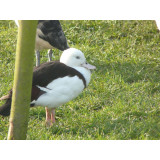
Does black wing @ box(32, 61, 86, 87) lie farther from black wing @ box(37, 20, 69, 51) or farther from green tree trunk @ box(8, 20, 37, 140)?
black wing @ box(37, 20, 69, 51)

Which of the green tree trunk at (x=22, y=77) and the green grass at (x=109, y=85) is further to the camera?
the green grass at (x=109, y=85)

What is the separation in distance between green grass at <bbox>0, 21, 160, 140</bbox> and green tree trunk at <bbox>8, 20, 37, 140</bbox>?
1.38 ft

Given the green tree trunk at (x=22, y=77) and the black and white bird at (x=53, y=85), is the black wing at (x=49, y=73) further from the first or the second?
the green tree trunk at (x=22, y=77)

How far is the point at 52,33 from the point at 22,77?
9.33ft

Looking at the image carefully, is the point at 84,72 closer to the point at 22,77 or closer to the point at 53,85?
the point at 53,85

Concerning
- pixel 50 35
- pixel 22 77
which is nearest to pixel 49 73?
pixel 22 77

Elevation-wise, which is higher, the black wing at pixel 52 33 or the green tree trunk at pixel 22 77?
the black wing at pixel 52 33

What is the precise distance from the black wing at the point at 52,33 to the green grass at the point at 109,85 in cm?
73

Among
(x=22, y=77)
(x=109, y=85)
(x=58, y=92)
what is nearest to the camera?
(x=22, y=77)

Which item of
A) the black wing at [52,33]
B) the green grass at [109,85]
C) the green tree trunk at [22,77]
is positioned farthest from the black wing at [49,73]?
the black wing at [52,33]

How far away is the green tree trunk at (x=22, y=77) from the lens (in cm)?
431

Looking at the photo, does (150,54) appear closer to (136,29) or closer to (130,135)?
(136,29)

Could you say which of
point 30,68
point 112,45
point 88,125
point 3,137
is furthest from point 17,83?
point 112,45

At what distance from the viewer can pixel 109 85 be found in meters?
6.72
